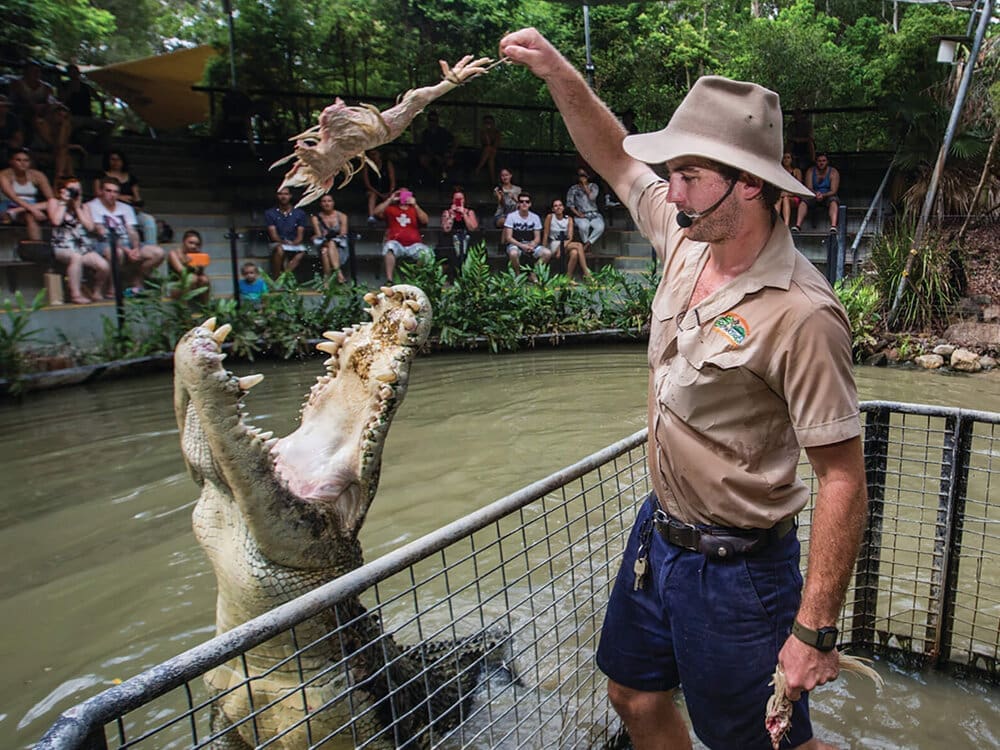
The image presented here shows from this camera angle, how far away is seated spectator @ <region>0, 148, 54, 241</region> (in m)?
9.12

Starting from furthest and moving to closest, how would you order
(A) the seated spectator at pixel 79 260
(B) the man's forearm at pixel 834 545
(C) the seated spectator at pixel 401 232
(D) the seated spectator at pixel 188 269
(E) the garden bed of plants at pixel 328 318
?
(C) the seated spectator at pixel 401 232 → (D) the seated spectator at pixel 188 269 → (A) the seated spectator at pixel 79 260 → (E) the garden bed of plants at pixel 328 318 → (B) the man's forearm at pixel 834 545

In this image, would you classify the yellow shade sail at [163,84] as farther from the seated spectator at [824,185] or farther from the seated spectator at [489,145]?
the seated spectator at [824,185]

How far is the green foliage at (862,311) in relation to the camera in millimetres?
9664

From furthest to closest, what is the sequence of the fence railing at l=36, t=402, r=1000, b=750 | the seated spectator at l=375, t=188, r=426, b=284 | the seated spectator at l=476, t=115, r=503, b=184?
the seated spectator at l=476, t=115, r=503, b=184, the seated spectator at l=375, t=188, r=426, b=284, the fence railing at l=36, t=402, r=1000, b=750

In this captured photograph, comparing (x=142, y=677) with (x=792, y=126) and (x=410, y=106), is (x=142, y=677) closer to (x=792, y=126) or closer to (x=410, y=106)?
(x=410, y=106)

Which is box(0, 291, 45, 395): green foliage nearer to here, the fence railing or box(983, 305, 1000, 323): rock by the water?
the fence railing

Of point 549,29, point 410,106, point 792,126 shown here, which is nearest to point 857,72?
point 792,126

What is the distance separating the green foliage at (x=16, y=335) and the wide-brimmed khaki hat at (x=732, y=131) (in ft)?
24.1

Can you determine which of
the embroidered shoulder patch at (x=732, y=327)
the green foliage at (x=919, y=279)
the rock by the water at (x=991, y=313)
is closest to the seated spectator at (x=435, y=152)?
the green foliage at (x=919, y=279)

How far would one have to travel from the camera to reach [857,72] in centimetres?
1931

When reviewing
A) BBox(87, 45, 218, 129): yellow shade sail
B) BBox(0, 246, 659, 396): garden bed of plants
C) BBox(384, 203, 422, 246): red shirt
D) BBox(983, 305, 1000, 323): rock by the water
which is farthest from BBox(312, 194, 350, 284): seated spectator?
BBox(87, 45, 218, 129): yellow shade sail

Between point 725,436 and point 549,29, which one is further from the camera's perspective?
point 549,29

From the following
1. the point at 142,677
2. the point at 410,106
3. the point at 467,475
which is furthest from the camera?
the point at 467,475

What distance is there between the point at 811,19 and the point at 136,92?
59.0ft
